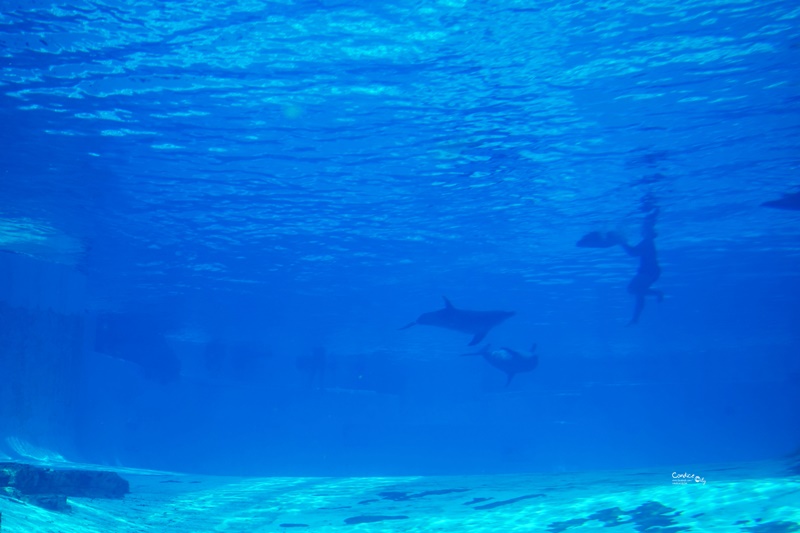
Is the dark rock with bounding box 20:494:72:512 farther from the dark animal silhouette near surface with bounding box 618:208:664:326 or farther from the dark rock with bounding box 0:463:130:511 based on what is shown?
the dark animal silhouette near surface with bounding box 618:208:664:326

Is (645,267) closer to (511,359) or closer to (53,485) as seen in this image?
(511,359)

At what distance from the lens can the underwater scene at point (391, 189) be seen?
10.4 m

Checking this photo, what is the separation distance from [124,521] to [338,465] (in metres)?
40.9

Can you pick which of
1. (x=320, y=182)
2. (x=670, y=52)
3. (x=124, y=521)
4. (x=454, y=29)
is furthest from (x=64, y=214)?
(x=670, y=52)

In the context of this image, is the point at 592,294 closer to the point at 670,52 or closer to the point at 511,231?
the point at 511,231

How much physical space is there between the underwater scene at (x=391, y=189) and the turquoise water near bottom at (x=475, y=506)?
8 centimetres

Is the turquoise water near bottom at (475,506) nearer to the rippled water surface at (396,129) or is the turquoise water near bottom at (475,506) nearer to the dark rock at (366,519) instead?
the dark rock at (366,519)

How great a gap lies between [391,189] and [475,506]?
36.9ft

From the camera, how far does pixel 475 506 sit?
395 inches

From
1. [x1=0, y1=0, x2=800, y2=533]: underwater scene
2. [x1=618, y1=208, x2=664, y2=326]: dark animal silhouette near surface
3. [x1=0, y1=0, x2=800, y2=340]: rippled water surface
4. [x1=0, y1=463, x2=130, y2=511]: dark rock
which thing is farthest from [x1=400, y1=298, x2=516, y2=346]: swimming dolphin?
[x1=0, y1=463, x2=130, y2=511]: dark rock

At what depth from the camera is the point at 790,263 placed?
26.1 metres

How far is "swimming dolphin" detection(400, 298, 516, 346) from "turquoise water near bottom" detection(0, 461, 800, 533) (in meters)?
5.61

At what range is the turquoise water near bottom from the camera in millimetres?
7438

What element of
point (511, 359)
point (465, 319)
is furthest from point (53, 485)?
point (511, 359)
